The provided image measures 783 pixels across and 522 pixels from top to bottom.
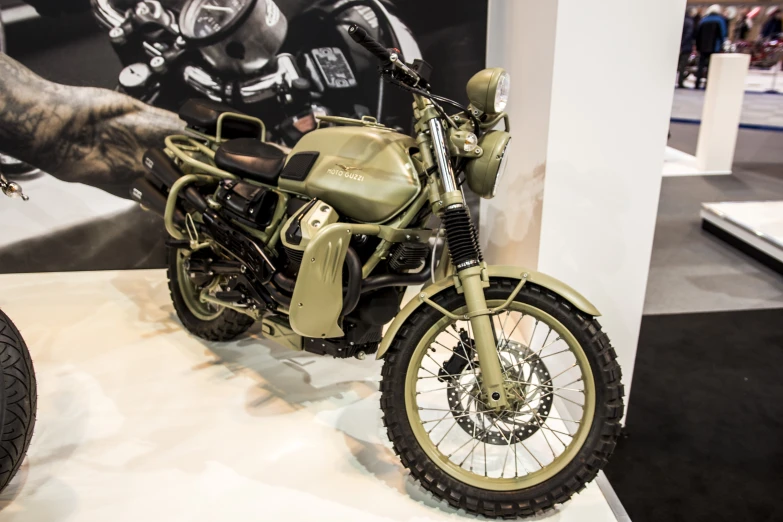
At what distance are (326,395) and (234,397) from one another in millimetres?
350

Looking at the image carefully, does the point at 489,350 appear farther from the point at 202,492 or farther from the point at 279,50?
the point at 279,50

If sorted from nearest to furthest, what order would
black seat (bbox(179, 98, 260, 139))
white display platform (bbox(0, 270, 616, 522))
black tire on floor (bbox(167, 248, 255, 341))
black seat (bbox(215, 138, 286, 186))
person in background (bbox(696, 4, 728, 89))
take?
white display platform (bbox(0, 270, 616, 522)) → black seat (bbox(215, 138, 286, 186)) → black seat (bbox(179, 98, 260, 139)) → black tire on floor (bbox(167, 248, 255, 341)) → person in background (bbox(696, 4, 728, 89))

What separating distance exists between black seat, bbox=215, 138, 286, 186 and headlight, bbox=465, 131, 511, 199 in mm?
711

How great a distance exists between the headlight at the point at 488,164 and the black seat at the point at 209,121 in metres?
1.22

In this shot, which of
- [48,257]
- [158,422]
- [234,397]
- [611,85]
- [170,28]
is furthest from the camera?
[48,257]

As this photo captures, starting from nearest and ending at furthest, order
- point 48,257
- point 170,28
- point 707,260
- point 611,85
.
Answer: point 611,85 → point 170,28 → point 48,257 → point 707,260

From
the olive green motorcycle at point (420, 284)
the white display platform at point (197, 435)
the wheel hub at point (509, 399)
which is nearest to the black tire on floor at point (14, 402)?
the white display platform at point (197, 435)

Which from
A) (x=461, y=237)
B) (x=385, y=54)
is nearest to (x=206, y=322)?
(x=461, y=237)

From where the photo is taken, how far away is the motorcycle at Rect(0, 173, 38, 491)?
5.55 ft

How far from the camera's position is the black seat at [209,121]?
2.49 meters

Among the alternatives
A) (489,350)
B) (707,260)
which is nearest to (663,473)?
(489,350)

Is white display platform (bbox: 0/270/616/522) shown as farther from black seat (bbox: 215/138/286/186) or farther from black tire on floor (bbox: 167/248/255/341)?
black seat (bbox: 215/138/286/186)

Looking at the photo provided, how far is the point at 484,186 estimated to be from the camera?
5.65 feet

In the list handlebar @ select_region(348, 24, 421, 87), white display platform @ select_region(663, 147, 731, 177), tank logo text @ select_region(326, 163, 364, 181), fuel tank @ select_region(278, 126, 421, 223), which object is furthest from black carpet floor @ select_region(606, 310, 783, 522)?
white display platform @ select_region(663, 147, 731, 177)
